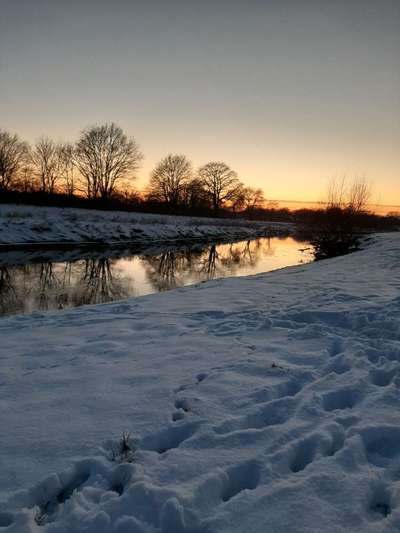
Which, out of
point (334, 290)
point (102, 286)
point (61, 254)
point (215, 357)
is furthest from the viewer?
point (61, 254)

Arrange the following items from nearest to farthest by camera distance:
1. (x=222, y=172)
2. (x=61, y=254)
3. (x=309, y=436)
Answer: (x=309, y=436), (x=61, y=254), (x=222, y=172)

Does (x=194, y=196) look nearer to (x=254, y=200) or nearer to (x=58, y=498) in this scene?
(x=254, y=200)

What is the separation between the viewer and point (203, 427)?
94.7 inches

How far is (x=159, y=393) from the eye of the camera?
2.88m

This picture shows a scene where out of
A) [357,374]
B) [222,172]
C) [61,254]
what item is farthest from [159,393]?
[222,172]

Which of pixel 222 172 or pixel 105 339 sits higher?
pixel 222 172

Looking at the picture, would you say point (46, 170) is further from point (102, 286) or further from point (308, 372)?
point (308, 372)

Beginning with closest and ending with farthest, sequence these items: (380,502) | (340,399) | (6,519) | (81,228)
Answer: (6,519)
(380,502)
(340,399)
(81,228)

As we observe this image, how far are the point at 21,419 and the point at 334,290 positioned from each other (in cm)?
595

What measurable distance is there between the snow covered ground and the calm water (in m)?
3.59

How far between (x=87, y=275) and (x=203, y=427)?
9995 millimetres

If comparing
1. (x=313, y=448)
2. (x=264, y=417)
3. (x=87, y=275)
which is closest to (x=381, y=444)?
(x=313, y=448)

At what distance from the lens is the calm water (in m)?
8.02

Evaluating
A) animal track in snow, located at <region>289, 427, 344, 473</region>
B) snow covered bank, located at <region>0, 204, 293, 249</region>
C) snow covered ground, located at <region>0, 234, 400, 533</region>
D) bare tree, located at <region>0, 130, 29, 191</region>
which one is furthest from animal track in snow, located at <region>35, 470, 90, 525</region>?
bare tree, located at <region>0, 130, 29, 191</region>
